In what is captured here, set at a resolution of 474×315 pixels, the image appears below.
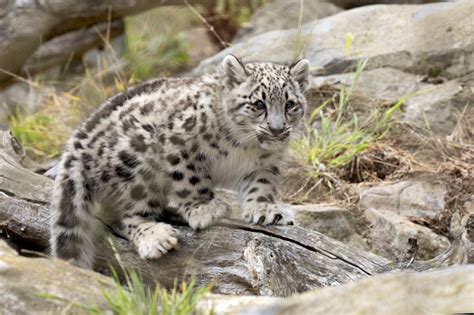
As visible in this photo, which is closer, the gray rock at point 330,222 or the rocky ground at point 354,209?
the rocky ground at point 354,209

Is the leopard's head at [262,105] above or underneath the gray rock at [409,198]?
above

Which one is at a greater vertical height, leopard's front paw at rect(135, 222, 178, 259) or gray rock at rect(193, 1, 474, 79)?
leopard's front paw at rect(135, 222, 178, 259)

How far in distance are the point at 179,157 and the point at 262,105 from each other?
757 millimetres

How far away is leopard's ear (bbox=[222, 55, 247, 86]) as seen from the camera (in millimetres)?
6742

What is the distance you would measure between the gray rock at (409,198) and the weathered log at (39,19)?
394 centimetres

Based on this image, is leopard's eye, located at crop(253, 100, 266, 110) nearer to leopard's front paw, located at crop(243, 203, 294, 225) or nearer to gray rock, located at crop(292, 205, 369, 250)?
leopard's front paw, located at crop(243, 203, 294, 225)

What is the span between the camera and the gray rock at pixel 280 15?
12773 millimetres

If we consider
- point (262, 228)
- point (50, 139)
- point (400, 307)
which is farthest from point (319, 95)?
point (400, 307)

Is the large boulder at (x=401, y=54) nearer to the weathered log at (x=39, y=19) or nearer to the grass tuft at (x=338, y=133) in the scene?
the grass tuft at (x=338, y=133)

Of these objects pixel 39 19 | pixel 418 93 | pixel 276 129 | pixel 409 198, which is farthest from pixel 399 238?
pixel 39 19

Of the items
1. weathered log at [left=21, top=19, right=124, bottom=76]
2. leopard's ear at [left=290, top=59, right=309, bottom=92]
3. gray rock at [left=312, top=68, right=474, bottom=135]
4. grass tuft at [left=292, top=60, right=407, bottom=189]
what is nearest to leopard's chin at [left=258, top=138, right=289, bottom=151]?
leopard's ear at [left=290, top=59, right=309, bottom=92]

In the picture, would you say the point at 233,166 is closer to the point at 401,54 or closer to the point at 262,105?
the point at 262,105

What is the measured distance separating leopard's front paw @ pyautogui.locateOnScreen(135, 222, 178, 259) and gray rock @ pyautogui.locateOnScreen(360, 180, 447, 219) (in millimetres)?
2973

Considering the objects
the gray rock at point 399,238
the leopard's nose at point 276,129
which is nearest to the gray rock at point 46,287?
the leopard's nose at point 276,129
